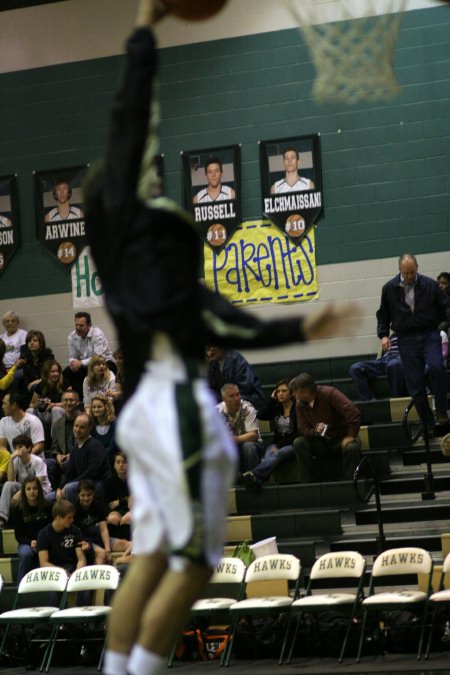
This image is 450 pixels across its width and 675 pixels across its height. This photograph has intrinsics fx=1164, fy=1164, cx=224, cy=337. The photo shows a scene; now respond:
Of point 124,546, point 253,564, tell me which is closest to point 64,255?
point 124,546

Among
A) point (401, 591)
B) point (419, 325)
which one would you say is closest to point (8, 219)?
point (419, 325)

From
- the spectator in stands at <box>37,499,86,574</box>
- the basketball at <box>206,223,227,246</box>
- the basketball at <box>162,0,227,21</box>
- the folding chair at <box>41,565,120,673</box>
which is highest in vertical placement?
the basketball at <box>206,223,227,246</box>

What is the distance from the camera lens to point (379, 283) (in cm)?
1463

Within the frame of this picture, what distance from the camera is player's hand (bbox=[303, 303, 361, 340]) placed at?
2.81m

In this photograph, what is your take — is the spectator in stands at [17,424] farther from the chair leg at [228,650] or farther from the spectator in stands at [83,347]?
the chair leg at [228,650]

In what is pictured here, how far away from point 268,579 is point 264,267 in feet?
20.0

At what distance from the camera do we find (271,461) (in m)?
11.8

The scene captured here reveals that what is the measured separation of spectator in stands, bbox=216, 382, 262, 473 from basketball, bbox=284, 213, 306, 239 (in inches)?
132

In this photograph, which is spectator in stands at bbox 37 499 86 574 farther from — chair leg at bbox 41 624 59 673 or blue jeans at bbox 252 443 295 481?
blue jeans at bbox 252 443 295 481

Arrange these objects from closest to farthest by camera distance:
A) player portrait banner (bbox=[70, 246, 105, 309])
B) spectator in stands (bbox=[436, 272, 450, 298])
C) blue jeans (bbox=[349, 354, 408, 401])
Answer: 1. blue jeans (bbox=[349, 354, 408, 401])
2. spectator in stands (bbox=[436, 272, 450, 298])
3. player portrait banner (bbox=[70, 246, 105, 309])

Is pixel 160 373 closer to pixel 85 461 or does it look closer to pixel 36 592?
pixel 36 592

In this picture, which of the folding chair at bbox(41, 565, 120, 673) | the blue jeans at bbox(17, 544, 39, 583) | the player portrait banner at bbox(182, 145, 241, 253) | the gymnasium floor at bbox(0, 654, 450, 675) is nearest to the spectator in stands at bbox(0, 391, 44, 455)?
the blue jeans at bbox(17, 544, 39, 583)

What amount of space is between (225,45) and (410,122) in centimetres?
273

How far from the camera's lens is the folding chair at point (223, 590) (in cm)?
946
